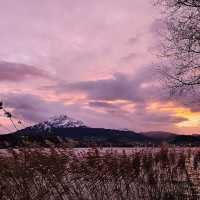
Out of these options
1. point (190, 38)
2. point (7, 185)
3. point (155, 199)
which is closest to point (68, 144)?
point (7, 185)

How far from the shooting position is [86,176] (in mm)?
8945

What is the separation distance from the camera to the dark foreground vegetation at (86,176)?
8.73 meters

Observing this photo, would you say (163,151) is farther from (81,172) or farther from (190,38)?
(190,38)

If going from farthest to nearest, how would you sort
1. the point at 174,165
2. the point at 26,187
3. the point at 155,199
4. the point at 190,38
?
the point at 190,38 < the point at 174,165 < the point at 155,199 < the point at 26,187

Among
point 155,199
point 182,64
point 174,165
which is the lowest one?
point 155,199

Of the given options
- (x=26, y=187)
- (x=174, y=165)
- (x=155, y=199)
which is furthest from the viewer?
(x=174, y=165)

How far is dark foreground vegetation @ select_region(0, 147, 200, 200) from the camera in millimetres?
8727

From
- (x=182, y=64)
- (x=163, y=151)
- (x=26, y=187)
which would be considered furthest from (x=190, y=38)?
(x=26, y=187)

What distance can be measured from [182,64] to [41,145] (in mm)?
10394

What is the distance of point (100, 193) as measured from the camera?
30.5 feet

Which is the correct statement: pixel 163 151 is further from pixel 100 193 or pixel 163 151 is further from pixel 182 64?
pixel 182 64

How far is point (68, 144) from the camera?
9.07 metres

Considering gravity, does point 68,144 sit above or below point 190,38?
below

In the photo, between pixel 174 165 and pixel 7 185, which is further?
pixel 174 165
